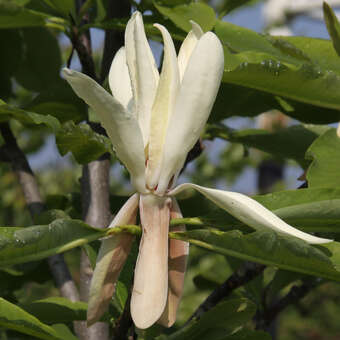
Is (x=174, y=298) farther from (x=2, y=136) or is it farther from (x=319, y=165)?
(x=2, y=136)

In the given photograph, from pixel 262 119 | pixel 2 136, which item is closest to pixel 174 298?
pixel 2 136

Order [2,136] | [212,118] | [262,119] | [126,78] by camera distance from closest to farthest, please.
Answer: [126,78] → [212,118] → [2,136] → [262,119]

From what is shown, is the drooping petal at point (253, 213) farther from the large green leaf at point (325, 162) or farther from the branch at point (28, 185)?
the branch at point (28, 185)

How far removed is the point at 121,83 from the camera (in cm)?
68

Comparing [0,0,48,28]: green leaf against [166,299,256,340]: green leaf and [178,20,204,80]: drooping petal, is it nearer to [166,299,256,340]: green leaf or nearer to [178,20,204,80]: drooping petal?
[178,20,204,80]: drooping petal

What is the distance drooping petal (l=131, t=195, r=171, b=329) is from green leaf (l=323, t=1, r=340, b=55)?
1.16 ft

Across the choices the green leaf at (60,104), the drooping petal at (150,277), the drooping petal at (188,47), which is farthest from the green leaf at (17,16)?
the drooping petal at (150,277)

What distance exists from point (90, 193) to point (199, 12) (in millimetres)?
363

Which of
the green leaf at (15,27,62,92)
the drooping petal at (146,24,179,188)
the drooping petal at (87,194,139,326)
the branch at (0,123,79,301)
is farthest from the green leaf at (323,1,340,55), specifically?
the green leaf at (15,27,62,92)

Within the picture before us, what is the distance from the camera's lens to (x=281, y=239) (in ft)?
1.66

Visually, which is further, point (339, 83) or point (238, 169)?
point (238, 169)

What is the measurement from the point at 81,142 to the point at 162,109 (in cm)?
18

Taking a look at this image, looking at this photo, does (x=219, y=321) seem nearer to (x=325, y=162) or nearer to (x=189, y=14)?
(x=325, y=162)

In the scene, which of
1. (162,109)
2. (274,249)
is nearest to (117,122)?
(162,109)
